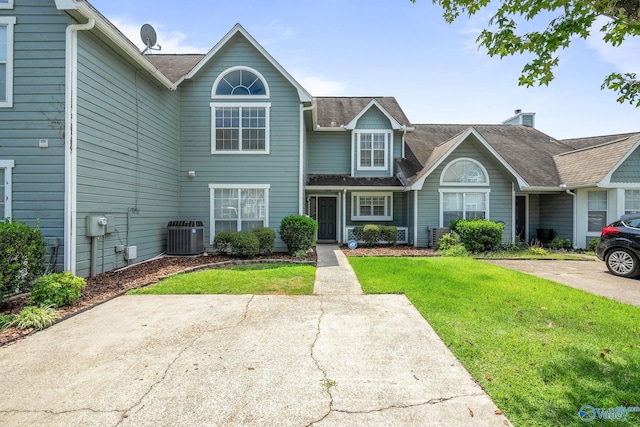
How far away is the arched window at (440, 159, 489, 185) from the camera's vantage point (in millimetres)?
13117

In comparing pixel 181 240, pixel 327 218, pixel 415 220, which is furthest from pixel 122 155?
pixel 415 220

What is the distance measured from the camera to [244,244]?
954 centimetres

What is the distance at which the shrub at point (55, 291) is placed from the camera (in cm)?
502

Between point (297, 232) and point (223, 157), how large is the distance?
397 cm

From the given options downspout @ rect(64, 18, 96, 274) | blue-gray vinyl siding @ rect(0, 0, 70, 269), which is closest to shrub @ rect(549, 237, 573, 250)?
downspout @ rect(64, 18, 96, 274)

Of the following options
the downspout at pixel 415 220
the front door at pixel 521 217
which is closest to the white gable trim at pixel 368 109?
the downspout at pixel 415 220

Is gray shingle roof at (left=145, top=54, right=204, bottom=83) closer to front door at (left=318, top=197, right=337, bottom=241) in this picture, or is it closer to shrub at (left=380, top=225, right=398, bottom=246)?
front door at (left=318, top=197, right=337, bottom=241)

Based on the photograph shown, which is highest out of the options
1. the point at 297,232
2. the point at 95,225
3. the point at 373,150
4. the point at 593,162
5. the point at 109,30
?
the point at 109,30

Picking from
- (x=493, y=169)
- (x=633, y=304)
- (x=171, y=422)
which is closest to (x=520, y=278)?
(x=633, y=304)

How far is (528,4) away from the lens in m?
4.32

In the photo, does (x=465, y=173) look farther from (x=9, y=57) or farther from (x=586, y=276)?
(x=9, y=57)

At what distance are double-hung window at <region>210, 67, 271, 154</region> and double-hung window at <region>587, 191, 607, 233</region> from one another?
44.8 ft

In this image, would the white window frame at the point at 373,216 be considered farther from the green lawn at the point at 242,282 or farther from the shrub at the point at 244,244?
the green lawn at the point at 242,282

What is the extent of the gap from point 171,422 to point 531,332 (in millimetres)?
4479
